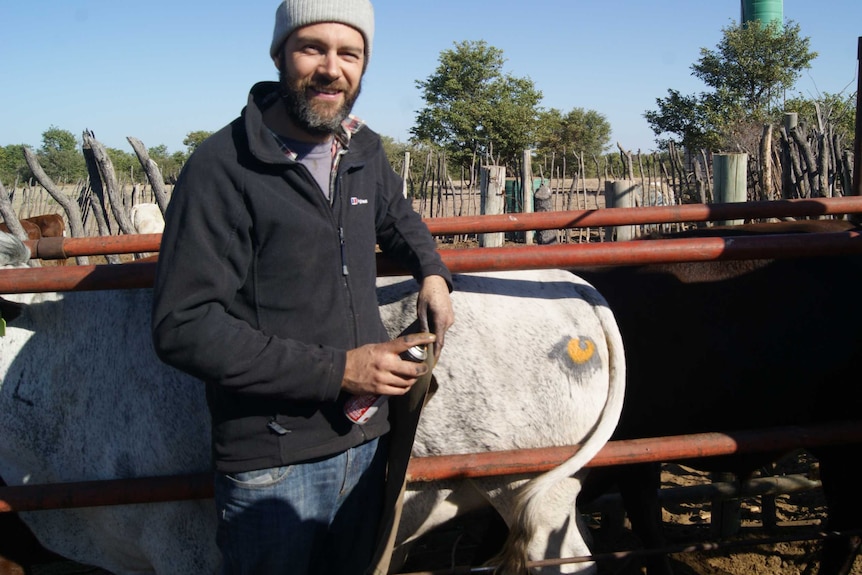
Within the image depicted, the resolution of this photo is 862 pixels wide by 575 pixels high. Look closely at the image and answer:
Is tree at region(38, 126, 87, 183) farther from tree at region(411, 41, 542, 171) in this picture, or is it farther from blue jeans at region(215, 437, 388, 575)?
blue jeans at region(215, 437, 388, 575)

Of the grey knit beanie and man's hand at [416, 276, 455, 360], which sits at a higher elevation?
the grey knit beanie

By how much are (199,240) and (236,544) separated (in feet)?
Answer: 2.49

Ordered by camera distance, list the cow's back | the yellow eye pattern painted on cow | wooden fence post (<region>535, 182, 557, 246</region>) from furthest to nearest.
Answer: wooden fence post (<region>535, 182, 557, 246</region>), the yellow eye pattern painted on cow, the cow's back

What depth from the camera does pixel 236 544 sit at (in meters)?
1.61

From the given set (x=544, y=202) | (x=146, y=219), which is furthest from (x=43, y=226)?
(x=544, y=202)

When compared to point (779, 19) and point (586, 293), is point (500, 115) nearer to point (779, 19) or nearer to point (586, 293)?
point (779, 19)

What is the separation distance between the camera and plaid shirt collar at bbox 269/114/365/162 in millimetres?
1669

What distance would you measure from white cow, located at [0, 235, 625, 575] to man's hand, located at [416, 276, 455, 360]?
10.8 inches

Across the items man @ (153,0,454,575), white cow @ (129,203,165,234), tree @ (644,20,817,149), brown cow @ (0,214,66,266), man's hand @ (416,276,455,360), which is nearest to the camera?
man @ (153,0,454,575)

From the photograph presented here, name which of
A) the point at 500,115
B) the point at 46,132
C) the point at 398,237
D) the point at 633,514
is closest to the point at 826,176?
the point at 633,514

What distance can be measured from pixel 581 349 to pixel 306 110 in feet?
3.73

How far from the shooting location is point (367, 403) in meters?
1.67

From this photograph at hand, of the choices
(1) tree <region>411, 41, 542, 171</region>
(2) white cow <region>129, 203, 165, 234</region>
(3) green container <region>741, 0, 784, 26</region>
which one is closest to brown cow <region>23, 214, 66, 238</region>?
(2) white cow <region>129, 203, 165, 234</region>

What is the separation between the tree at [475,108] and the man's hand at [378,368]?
3141cm
